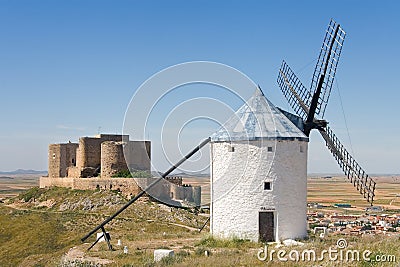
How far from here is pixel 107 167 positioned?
113 feet

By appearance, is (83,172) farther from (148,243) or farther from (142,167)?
(148,243)

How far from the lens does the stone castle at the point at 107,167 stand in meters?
32.2

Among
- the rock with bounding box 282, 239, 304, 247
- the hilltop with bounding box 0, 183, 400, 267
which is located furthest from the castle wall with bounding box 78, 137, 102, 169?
the rock with bounding box 282, 239, 304, 247

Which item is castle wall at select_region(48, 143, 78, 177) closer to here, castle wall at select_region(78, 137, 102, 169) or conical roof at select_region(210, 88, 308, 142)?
castle wall at select_region(78, 137, 102, 169)

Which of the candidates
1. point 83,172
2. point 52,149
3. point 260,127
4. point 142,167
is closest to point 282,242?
point 260,127

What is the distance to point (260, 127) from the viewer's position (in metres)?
18.9

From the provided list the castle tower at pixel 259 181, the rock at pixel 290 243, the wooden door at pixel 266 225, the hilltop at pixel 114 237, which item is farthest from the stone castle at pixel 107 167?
the rock at pixel 290 243

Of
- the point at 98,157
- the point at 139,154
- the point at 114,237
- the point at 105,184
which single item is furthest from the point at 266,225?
the point at 98,157

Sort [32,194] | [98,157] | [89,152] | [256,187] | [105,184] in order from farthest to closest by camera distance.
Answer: [32,194] < [98,157] < [89,152] < [105,184] < [256,187]

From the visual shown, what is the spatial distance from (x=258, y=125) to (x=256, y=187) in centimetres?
216

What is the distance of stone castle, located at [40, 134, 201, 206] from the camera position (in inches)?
1266

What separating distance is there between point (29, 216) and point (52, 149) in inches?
421

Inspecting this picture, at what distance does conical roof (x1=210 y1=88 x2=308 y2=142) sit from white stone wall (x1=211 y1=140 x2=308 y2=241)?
0.69ft

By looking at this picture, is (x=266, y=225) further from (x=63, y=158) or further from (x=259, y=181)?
(x=63, y=158)
